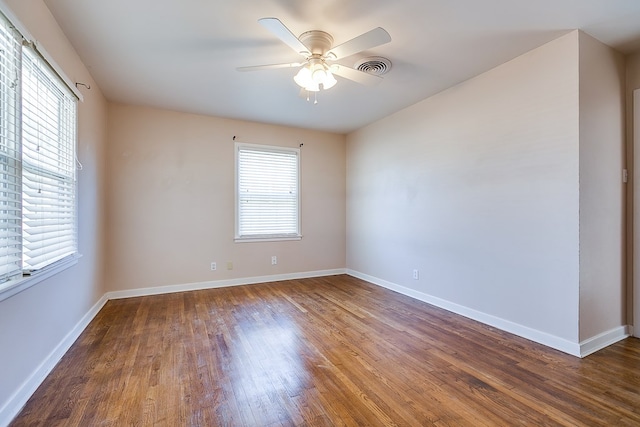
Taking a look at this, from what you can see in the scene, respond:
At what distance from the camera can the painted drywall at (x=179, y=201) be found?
3920 millimetres

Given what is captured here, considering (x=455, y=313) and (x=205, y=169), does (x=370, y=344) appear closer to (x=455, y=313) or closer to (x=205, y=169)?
(x=455, y=313)

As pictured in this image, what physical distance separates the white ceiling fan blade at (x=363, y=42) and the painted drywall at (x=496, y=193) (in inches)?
60.7

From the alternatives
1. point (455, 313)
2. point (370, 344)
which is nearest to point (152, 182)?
point (370, 344)

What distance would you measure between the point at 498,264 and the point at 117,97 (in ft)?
15.2

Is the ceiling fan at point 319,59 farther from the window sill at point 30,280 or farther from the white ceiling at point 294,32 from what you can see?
the window sill at point 30,280

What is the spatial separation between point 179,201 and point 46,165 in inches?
83.3

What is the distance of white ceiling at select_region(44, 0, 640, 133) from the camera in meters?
2.06

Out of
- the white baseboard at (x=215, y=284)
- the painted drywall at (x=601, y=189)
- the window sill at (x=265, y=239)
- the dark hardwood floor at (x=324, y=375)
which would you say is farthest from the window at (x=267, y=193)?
the painted drywall at (x=601, y=189)

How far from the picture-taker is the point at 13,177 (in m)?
1.71

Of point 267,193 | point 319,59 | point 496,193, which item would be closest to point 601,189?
point 496,193

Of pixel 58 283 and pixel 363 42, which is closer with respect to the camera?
pixel 363 42

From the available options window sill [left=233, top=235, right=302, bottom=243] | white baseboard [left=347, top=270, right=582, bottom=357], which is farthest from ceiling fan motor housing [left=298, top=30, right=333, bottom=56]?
window sill [left=233, top=235, right=302, bottom=243]

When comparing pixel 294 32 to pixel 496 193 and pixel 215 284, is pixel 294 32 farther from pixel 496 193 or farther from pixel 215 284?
pixel 215 284

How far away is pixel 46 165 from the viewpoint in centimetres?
210
